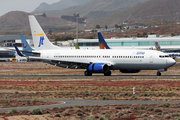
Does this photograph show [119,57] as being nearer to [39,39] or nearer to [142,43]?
[39,39]

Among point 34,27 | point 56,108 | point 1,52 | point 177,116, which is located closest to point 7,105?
point 56,108

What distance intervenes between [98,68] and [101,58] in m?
2.85

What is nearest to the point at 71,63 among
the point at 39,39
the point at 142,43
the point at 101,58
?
the point at 101,58

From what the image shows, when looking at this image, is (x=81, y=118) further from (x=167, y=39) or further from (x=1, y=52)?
(x=1, y=52)

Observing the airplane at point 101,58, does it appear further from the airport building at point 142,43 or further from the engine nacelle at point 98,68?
the airport building at point 142,43

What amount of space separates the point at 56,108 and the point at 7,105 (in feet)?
15.7

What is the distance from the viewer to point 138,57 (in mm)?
55875

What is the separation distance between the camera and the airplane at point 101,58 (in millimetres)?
55000

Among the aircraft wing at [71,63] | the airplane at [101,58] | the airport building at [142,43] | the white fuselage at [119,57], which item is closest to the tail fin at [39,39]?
the airplane at [101,58]

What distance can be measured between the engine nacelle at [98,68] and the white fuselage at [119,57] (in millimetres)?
1034

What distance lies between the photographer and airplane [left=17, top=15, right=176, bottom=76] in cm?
5500

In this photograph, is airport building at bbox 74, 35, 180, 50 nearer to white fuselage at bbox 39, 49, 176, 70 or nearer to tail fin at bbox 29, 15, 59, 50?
tail fin at bbox 29, 15, 59, 50

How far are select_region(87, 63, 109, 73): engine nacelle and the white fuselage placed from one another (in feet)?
3.39

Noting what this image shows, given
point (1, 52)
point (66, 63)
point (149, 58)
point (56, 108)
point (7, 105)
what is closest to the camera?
point (56, 108)
